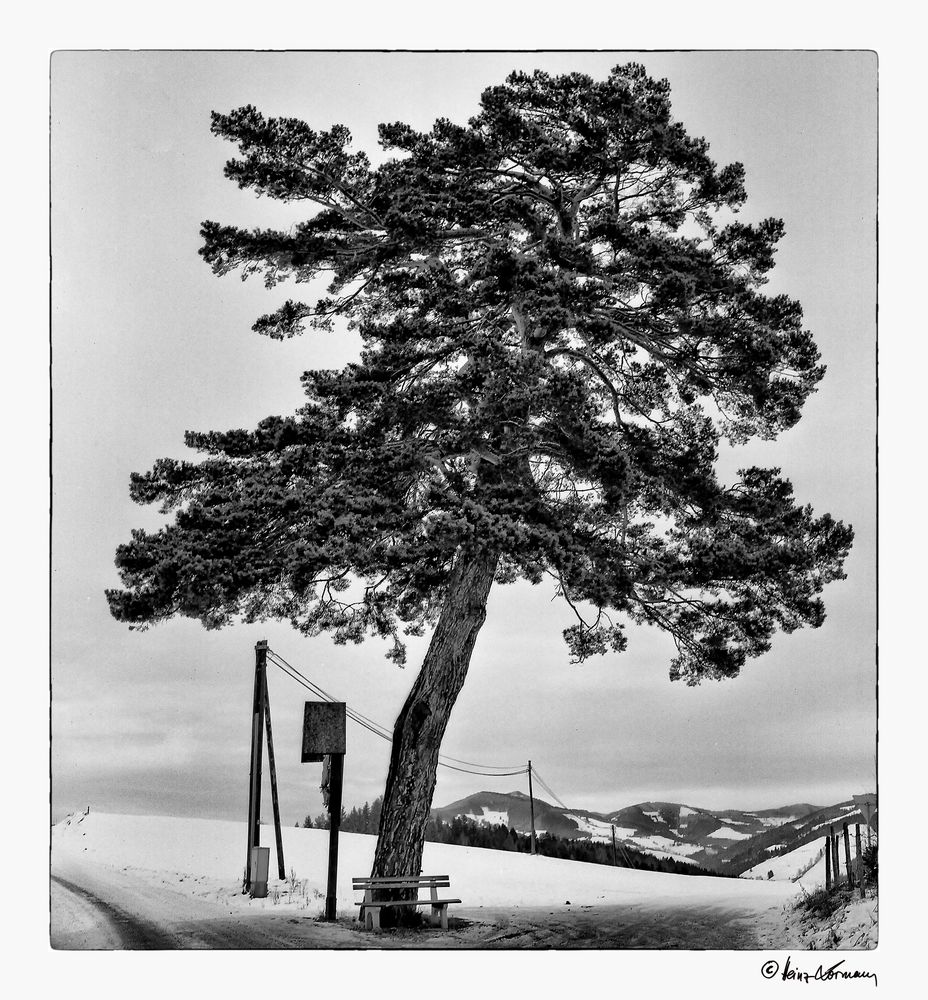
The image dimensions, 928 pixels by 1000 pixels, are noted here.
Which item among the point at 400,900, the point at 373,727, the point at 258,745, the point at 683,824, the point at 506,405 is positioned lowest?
the point at 400,900

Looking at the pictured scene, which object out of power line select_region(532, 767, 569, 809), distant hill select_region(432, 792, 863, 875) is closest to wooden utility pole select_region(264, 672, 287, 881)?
distant hill select_region(432, 792, 863, 875)

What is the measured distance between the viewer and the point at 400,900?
8.11 m

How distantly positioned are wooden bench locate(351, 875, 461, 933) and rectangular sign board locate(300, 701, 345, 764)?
85cm

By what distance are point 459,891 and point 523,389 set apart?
3.25m

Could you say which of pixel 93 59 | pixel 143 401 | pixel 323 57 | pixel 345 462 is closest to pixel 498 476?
pixel 345 462

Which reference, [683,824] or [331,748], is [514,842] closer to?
[683,824]

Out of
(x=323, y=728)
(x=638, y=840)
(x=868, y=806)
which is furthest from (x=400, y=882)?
(x=868, y=806)

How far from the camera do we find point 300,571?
26.1 ft

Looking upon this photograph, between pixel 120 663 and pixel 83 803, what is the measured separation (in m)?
0.92

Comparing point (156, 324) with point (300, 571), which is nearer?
point (300, 571)

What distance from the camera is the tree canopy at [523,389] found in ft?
26.7

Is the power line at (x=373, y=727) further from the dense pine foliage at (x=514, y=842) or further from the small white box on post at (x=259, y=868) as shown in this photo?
the small white box on post at (x=259, y=868)

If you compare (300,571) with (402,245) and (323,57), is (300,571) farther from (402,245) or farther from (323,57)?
(323,57)
